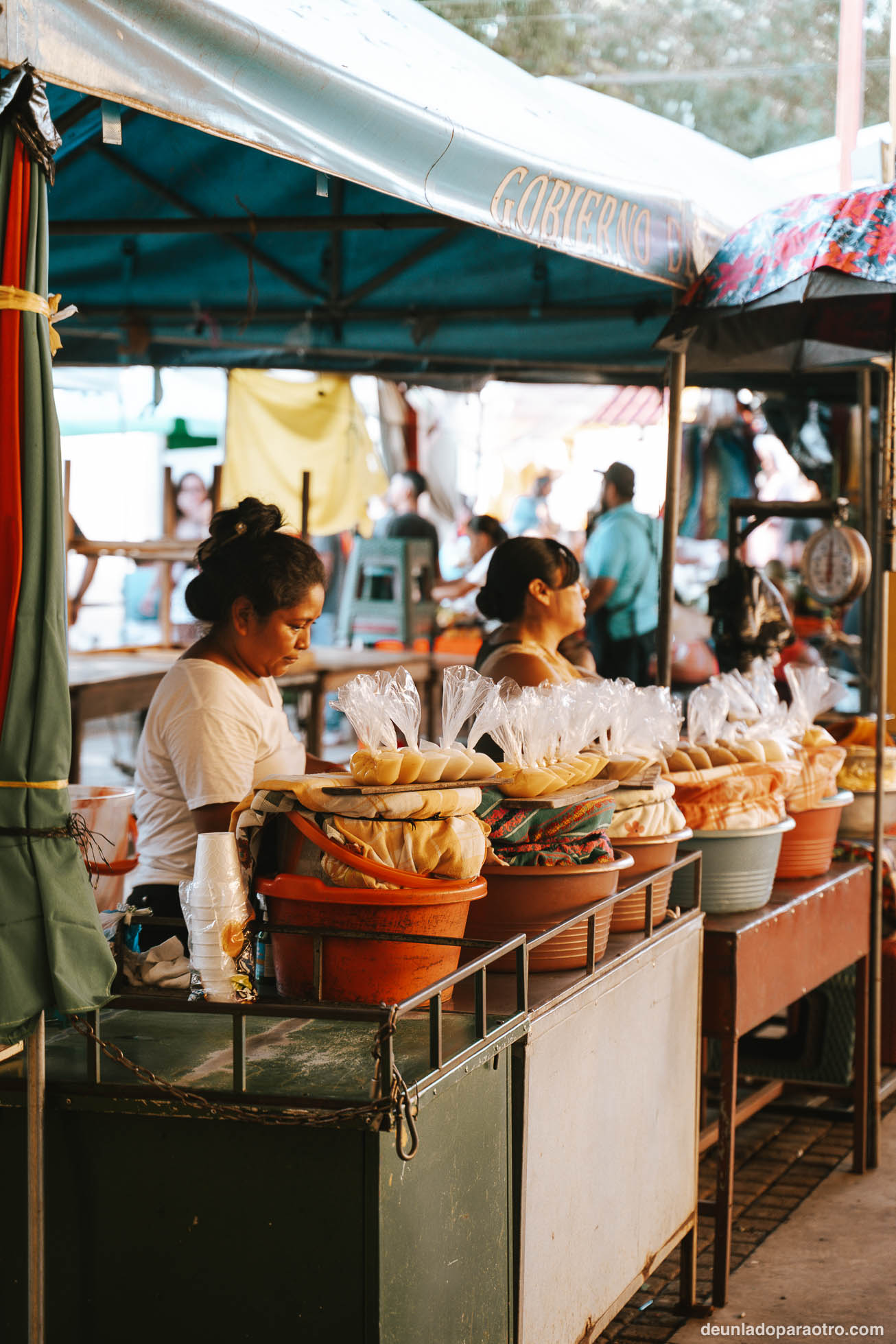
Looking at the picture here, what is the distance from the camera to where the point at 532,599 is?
399cm

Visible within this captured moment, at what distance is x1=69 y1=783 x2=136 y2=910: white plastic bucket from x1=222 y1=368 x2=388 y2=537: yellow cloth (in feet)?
16.4

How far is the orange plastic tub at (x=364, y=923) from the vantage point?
2.13 meters

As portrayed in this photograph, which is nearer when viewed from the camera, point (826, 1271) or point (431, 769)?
point (431, 769)

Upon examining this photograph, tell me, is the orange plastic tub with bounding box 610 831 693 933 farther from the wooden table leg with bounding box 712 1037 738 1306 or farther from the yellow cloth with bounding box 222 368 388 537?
the yellow cloth with bounding box 222 368 388 537

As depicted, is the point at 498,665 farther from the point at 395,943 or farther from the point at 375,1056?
the point at 375,1056

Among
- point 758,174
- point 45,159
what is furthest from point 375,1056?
point 758,174

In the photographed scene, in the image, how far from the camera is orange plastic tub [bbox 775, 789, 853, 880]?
12.6 feet

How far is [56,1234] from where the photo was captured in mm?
1956

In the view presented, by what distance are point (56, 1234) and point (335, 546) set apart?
10.3 m

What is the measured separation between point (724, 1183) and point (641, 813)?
3.41 feet

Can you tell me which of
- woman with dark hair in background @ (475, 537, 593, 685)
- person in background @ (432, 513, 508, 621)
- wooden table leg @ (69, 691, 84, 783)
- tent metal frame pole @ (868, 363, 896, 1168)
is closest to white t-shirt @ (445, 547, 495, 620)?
person in background @ (432, 513, 508, 621)

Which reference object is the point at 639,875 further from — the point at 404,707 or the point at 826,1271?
the point at 826,1271

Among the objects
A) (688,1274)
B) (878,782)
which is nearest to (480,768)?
(688,1274)

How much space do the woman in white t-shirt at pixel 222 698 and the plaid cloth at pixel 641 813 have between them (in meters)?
0.75
